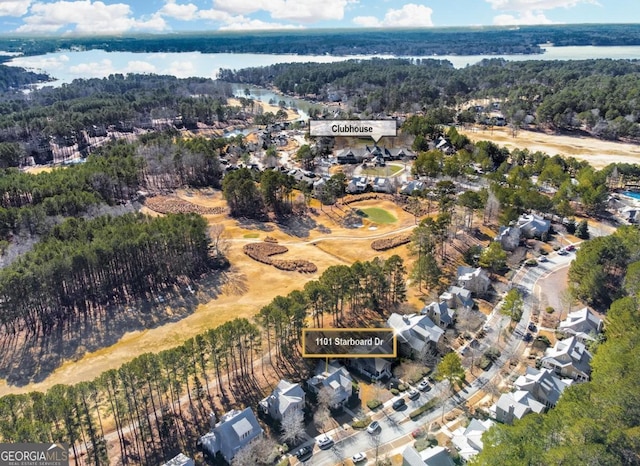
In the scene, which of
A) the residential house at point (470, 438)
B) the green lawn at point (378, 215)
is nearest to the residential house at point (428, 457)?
the residential house at point (470, 438)

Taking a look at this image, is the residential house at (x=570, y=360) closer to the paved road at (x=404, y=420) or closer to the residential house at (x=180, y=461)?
the paved road at (x=404, y=420)

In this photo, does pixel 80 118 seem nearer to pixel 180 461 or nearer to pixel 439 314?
pixel 439 314

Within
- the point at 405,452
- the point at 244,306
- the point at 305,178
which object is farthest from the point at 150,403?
the point at 305,178

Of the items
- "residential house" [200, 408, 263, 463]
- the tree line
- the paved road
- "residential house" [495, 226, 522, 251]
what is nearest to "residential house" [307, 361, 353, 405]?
the paved road

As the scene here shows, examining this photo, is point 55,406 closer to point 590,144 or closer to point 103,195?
point 103,195

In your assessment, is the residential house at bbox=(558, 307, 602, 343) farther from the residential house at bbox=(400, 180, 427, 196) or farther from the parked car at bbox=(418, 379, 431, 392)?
the residential house at bbox=(400, 180, 427, 196)

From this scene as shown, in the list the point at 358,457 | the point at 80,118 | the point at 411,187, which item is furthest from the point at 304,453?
the point at 80,118
